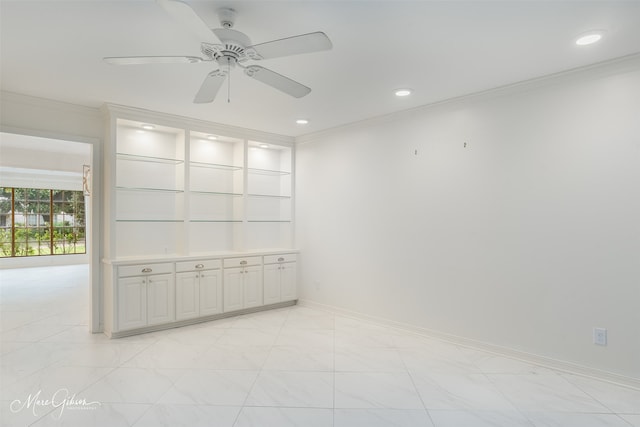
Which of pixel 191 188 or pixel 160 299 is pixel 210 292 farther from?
pixel 191 188

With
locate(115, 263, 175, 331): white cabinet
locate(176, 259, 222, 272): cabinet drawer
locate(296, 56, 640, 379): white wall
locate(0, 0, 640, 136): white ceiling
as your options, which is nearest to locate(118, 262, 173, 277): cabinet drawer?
locate(115, 263, 175, 331): white cabinet

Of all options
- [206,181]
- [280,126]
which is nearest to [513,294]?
[280,126]

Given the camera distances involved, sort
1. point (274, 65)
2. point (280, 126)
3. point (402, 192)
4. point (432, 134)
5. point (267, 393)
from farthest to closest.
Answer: point (280, 126)
point (402, 192)
point (432, 134)
point (274, 65)
point (267, 393)

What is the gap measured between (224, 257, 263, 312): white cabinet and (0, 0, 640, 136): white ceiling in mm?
2092

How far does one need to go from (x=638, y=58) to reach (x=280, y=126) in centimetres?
358

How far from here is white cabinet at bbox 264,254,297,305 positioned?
500cm

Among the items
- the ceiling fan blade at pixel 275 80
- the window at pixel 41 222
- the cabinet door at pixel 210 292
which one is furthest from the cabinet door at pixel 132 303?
the window at pixel 41 222

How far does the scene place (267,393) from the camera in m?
2.64

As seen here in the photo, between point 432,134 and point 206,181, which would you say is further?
point 206,181

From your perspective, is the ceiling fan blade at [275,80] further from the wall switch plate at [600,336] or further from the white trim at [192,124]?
the wall switch plate at [600,336]

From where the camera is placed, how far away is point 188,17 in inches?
67.5

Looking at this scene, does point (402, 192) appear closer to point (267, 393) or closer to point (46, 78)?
point (267, 393)

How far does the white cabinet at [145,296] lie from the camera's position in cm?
383

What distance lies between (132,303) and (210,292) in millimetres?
890
